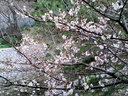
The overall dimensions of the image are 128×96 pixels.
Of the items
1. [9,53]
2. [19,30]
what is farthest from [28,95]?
[19,30]

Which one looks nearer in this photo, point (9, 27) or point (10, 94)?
point (10, 94)

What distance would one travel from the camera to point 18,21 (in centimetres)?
990

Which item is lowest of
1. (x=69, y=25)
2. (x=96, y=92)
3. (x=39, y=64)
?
(x=96, y=92)

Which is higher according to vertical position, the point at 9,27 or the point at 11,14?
the point at 11,14

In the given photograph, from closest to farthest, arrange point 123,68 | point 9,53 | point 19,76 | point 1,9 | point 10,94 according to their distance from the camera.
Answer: point 123,68 < point 10,94 < point 19,76 < point 9,53 < point 1,9

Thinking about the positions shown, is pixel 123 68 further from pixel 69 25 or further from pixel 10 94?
pixel 10 94

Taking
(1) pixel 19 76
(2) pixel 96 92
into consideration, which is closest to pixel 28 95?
(1) pixel 19 76

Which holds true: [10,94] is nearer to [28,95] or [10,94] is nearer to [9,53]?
[28,95]

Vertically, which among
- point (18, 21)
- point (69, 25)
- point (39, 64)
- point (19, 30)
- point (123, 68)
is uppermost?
point (18, 21)

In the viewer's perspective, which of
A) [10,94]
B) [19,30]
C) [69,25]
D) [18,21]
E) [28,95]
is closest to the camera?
[69,25]

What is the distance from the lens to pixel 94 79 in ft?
11.3

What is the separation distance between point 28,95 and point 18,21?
21.7 ft

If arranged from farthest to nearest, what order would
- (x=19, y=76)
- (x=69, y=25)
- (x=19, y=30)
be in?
1. (x=19, y=30)
2. (x=19, y=76)
3. (x=69, y=25)

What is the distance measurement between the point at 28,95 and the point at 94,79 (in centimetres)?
178
